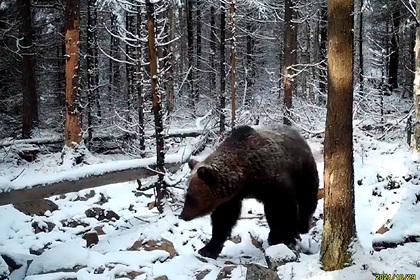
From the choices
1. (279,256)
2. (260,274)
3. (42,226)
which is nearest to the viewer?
(260,274)

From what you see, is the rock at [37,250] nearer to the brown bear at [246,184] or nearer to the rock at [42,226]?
the rock at [42,226]

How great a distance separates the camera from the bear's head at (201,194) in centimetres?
666

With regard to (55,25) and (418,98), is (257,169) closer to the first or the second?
(418,98)

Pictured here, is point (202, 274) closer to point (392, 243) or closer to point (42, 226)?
point (392, 243)

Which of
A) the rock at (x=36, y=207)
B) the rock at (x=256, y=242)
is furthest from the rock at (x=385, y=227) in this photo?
the rock at (x=36, y=207)

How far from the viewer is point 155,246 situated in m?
7.46

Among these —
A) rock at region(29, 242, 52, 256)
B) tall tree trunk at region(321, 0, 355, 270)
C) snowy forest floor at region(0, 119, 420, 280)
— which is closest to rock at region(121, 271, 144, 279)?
snowy forest floor at region(0, 119, 420, 280)

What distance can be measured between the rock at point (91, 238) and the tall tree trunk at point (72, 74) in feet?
17.2

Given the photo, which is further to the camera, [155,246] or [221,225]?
[155,246]

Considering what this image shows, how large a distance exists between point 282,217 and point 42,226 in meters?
4.70

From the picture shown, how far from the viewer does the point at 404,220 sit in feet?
23.8

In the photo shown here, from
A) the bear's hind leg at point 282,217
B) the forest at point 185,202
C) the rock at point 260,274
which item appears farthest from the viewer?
the bear's hind leg at point 282,217

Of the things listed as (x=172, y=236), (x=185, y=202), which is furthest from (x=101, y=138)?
(x=185, y=202)

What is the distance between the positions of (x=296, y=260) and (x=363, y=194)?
3.50m
